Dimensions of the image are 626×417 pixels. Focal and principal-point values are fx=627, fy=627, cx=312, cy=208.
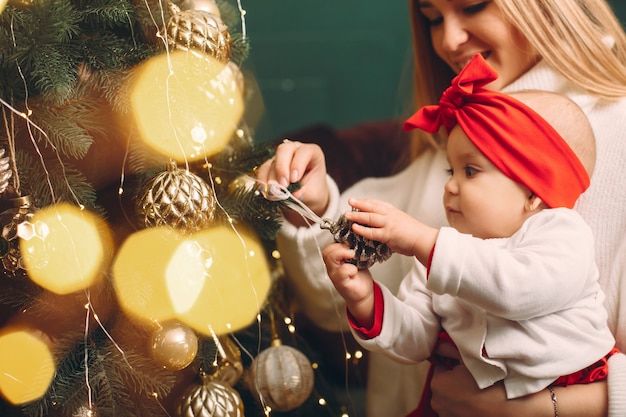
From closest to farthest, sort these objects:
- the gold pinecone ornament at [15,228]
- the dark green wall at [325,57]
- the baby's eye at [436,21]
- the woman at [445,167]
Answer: the gold pinecone ornament at [15,228], the woman at [445,167], the baby's eye at [436,21], the dark green wall at [325,57]

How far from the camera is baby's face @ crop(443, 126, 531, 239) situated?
0.94 m

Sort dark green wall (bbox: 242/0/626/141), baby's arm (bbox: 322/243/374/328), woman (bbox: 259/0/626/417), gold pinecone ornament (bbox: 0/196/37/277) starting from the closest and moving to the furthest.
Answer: gold pinecone ornament (bbox: 0/196/37/277), baby's arm (bbox: 322/243/374/328), woman (bbox: 259/0/626/417), dark green wall (bbox: 242/0/626/141)

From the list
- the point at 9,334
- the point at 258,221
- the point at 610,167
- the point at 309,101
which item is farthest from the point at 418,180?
the point at 309,101

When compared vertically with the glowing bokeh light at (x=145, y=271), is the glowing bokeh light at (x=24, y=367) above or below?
below

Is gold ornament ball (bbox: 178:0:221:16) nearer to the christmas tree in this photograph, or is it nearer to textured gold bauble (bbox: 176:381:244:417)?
the christmas tree

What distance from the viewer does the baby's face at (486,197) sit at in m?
0.94

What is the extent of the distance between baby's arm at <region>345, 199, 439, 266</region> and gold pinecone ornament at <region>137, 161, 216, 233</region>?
204 mm

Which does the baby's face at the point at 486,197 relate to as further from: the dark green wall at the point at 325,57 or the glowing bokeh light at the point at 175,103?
the dark green wall at the point at 325,57

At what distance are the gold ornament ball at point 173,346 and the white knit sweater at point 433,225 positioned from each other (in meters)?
0.30

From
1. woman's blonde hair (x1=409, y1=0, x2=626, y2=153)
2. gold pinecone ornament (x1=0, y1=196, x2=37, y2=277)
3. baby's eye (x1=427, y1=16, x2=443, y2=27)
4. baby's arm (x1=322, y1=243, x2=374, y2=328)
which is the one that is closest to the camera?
gold pinecone ornament (x1=0, y1=196, x2=37, y2=277)

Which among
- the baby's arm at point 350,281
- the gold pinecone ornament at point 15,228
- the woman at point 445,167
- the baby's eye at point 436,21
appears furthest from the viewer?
the baby's eye at point 436,21

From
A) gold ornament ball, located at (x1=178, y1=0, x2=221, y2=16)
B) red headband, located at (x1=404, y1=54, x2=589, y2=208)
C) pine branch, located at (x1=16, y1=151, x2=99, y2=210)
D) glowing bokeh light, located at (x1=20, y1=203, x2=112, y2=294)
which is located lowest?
glowing bokeh light, located at (x1=20, y1=203, x2=112, y2=294)

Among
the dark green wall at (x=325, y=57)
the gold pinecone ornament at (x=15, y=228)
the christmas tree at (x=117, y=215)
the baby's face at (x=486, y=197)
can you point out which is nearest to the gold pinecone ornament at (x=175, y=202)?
the christmas tree at (x=117, y=215)

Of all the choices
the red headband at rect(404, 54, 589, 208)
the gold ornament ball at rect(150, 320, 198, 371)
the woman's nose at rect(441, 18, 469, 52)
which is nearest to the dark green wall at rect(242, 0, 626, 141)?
the woman's nose at rect(441, 18, 469, 52)
